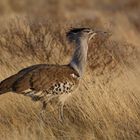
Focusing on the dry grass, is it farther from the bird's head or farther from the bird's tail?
the bird's head

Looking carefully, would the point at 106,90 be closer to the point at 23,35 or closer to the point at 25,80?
the point at 25,80

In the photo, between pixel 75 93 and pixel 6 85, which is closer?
pixel 6 85

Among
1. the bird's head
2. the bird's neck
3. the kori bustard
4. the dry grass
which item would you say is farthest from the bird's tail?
the bird's head

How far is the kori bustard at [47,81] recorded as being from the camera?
7895mm

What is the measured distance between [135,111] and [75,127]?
0.66 m

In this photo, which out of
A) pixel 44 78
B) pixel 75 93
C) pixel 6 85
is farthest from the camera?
pixel 75 93

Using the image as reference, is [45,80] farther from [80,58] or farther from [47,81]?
[80,58]

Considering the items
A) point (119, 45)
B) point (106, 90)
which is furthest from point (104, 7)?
point (106, 90)

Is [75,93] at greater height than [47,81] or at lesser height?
lesser

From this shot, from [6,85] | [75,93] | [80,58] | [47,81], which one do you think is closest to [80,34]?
[80,58]

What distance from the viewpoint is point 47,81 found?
8.09 metres

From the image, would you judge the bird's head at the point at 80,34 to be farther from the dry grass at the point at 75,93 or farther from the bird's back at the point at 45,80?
the dry grass at the point at 75,93

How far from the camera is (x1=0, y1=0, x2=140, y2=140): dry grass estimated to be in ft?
26.4

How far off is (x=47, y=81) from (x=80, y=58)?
0.52 m
